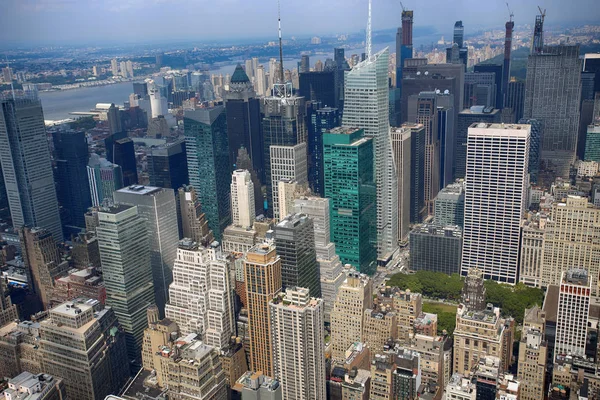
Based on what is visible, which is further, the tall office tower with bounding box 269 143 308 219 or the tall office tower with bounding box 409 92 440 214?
the tall office tower with bounding box 409 92 440 214

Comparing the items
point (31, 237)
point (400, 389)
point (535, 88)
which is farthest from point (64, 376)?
point (535, 88)

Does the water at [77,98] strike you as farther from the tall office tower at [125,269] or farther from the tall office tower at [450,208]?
the tall office tower at [450,208]

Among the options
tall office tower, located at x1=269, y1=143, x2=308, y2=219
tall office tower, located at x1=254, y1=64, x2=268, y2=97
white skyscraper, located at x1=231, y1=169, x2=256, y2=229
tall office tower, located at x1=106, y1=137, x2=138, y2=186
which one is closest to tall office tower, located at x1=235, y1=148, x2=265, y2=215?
white skyscraper, located at x1=231, y1=169, x2=256, y2=229

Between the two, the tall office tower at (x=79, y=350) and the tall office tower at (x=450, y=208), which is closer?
the tall office tower at (x=79, y=350)

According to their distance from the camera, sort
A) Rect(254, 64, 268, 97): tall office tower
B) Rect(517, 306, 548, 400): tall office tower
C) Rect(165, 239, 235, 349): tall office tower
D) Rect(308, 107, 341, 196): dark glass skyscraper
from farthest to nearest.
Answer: Rect(254, 64, 268, 97): tall office tower < Rect(308, 107, 341, 196): dark glass skyscraper < Rect(165, 239, 235, 349): tall office tower < Rect(517, 306, 548, 400): tall office tower

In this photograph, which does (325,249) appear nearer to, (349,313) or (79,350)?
(349,313)

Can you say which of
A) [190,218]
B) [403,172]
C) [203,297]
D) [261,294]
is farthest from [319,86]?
[261,294]

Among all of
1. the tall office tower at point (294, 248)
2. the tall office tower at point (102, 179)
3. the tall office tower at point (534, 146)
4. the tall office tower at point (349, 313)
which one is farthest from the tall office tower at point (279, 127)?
the tall office tower at point (534, 146)

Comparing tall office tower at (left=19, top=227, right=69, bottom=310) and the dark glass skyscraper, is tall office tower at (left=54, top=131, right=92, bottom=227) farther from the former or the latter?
the dark glass skyscraper
